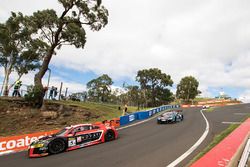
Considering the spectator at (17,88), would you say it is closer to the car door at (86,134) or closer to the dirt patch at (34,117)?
the dirt patch at (34,117)

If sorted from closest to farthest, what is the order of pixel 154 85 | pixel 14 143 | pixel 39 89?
pixel 14 143, pixel 39 89, pixel 154 85

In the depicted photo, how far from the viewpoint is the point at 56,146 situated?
1134 centimetres

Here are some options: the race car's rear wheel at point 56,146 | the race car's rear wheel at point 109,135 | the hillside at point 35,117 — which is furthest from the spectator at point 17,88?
the race car's rear wheel at point 56,146

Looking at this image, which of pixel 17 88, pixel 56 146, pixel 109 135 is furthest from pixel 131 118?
pixel 56 146

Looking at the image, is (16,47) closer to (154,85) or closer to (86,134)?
(86,134)

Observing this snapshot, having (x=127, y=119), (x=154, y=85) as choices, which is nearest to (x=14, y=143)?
(x=127, y=119)

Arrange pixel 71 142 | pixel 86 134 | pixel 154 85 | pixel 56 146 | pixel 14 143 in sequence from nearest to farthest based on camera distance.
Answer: pixel 56 146 → pixel 71 142 → pixel 86 134 → pixel 14 143 → pixel 154 85

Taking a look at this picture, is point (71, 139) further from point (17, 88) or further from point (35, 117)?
point (17, 88)

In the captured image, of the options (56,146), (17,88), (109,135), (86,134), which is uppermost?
(17,88)

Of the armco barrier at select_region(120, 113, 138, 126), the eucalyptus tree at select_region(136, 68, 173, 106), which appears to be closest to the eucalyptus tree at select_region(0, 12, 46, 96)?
the armco barrier at select_region(120, 113, 138, 126)

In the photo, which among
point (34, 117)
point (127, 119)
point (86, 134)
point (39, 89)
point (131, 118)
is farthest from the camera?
point (131, 118)

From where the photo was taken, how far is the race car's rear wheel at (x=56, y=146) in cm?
1113

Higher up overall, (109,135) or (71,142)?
(109,135)

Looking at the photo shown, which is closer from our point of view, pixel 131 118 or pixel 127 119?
pixel 127 119
